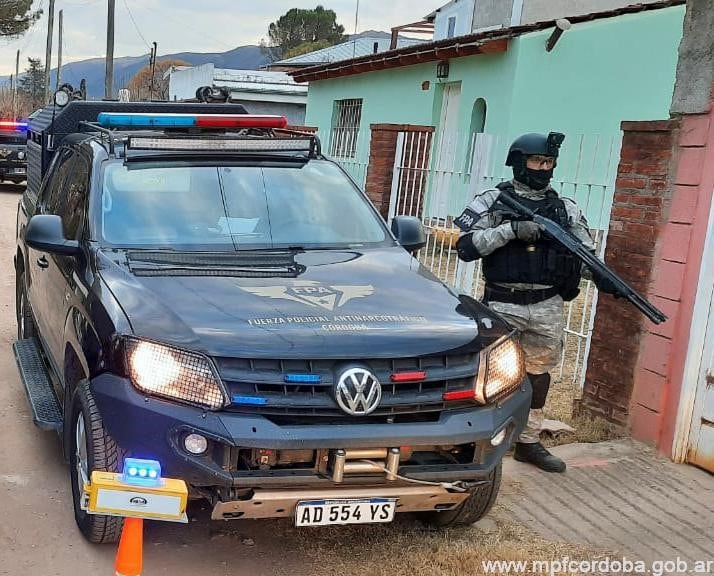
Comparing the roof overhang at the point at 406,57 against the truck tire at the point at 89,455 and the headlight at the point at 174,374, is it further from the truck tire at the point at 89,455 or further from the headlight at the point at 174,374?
the headlight at the point at 174,374

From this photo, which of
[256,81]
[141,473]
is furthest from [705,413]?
[256,81]

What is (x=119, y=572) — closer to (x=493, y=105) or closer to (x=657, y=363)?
(x=657, y=363)

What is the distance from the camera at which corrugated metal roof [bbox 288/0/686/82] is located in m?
11.9

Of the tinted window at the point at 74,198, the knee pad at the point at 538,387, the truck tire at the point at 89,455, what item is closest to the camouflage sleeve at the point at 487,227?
the knee pad at the point at 538,387

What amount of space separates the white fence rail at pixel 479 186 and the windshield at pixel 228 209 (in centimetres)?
177

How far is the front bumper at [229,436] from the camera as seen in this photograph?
318 cm

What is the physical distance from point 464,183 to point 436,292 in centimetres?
471

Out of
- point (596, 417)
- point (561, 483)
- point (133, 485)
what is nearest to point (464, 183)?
point (596, 417)

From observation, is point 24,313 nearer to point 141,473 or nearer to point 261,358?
point 261,358

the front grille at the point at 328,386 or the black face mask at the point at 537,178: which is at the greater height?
the black face mask at the point at 537,178

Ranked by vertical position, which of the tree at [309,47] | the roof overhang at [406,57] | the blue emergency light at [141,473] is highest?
the tree at [309,47]

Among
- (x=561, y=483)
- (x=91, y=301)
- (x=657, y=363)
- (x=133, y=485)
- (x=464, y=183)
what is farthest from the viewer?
(x=464, y=183)

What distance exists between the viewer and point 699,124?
508 cm

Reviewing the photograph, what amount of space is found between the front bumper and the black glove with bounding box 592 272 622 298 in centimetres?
167
